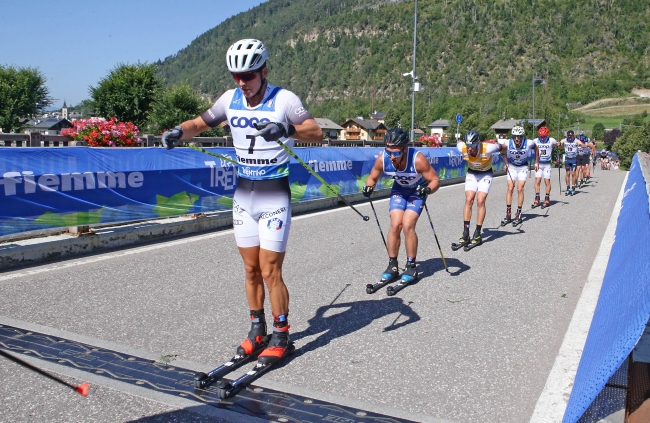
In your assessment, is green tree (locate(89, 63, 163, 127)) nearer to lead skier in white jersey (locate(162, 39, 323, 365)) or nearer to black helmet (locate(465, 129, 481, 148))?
black helmet (locate(465, 129, 481, 148))

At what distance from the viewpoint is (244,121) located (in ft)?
14.5

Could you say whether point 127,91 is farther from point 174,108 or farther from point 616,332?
point 616,332

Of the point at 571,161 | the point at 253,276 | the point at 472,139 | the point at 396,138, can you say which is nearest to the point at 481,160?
the point at 472,139

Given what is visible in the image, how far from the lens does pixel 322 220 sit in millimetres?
12656

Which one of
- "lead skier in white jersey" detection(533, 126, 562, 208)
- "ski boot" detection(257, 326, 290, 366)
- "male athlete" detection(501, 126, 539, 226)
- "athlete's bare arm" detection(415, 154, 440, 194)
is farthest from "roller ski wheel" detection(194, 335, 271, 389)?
"lead skier in white jersey" detection(533, 126, 562, 208)

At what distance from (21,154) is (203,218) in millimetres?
3677

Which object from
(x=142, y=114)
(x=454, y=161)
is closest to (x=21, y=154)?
(x=454, y=161)

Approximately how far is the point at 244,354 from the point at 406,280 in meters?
3.07

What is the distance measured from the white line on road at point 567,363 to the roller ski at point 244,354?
2.04 metres

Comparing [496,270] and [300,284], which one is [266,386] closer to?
[300,284]

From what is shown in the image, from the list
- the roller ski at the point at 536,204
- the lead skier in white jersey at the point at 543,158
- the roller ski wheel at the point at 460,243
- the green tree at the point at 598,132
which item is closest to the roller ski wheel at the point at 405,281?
the roller ski wheel at the point at 460,243

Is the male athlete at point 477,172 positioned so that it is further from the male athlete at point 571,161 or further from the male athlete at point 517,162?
the male athlete at point 571,161

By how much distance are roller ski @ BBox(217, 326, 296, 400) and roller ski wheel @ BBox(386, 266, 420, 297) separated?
2.09 meters

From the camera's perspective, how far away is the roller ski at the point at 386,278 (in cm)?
674
